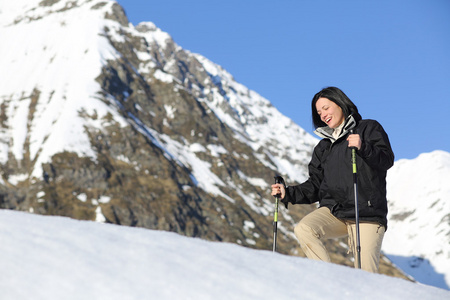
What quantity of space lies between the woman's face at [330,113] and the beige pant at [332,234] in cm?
133

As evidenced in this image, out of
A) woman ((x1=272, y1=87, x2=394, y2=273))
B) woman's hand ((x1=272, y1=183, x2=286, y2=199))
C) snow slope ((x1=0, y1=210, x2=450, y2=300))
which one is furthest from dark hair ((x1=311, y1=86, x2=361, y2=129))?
snow slope ((x1=0, y1=210, x2=450, y2=300))

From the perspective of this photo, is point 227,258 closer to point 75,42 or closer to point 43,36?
point 75,42

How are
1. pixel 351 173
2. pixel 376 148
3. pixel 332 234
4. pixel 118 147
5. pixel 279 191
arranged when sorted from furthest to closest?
1. pixel 118 147
2. pixel 279 191
3. pixel 332 234
4. pixel 351 173
5. pixel 376 148

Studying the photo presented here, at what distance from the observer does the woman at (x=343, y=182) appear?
645cm

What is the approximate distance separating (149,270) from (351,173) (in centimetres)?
416

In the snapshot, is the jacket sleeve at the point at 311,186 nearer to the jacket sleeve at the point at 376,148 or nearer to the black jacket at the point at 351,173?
the black jacket at the point at 351,173

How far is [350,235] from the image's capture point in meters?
6.79

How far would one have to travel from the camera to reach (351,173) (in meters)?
6.80

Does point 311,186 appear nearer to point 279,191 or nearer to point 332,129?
point 279,191

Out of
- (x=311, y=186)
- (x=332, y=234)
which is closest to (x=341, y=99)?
(x=311, y=186)

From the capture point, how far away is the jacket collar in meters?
6.90

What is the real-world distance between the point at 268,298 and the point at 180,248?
934 millimetres

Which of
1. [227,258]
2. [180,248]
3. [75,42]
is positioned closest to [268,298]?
[227,258]

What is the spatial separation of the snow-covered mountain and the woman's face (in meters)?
108
